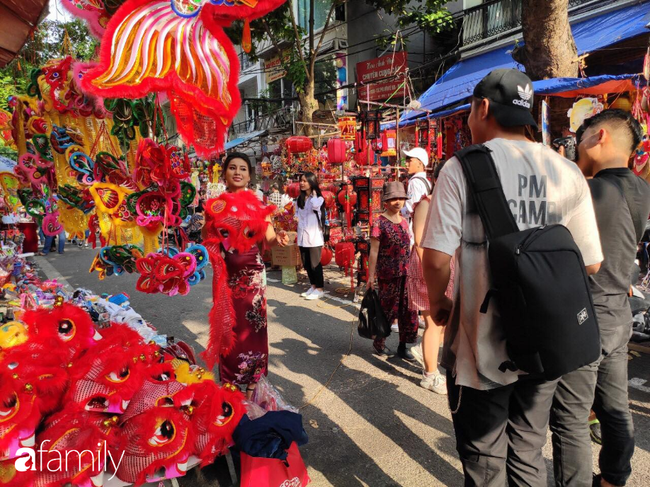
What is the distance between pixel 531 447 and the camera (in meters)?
1.57

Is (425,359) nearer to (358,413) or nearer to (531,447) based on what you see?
(358,413)

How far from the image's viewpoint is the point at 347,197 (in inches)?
287

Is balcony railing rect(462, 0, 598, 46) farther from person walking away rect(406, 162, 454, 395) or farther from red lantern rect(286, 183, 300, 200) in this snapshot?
person walking away rect(406, 162, 454, 395)

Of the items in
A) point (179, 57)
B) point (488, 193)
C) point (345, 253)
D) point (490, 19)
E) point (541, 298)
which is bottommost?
point (345, 253)

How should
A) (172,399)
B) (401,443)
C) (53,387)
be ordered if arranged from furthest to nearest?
(401,443), (172,399), (53,387)

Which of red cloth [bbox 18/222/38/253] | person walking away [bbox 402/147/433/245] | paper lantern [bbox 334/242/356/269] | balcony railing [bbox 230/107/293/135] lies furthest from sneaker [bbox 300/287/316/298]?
balcony railing [bbox 230/107/293/135]

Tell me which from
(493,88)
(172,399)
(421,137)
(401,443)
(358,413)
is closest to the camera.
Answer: (493,88)

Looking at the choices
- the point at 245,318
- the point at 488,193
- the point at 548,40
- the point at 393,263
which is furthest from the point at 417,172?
the point at 488,193

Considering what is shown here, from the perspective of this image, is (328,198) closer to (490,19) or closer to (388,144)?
(388,144)

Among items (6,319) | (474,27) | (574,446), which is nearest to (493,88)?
(574,446)

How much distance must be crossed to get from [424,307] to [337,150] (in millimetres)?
5225

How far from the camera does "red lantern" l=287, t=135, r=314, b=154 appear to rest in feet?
32.2

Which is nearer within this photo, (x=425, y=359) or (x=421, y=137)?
(x=425, y=359)

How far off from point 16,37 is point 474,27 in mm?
12179
